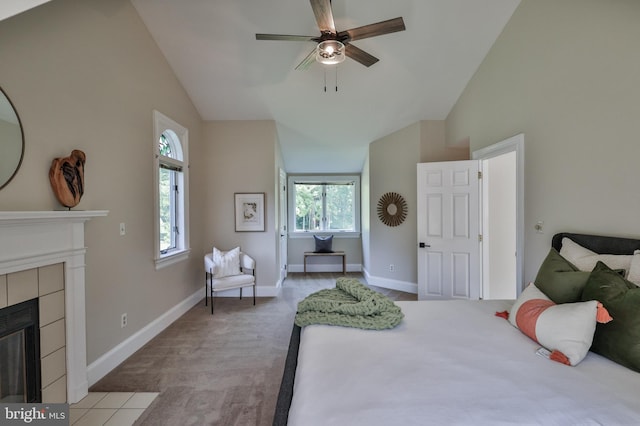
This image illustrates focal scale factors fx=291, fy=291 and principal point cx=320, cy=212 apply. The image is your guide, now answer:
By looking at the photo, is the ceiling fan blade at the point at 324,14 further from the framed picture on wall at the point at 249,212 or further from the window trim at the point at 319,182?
the window trim at the point at 319,182

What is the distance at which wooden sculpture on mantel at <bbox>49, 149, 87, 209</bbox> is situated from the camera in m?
1.95

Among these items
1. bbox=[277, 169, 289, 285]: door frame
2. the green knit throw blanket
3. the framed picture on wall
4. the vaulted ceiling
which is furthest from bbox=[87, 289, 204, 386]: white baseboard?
the vaulted ceiling

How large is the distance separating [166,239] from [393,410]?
347 centimetres

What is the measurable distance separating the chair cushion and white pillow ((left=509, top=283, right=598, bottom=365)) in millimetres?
3193

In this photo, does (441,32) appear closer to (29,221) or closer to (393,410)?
(393,410)

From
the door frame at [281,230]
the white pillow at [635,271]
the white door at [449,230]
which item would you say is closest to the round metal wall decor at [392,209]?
the white door at [449,230]

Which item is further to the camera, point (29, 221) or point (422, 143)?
point (422, 143)

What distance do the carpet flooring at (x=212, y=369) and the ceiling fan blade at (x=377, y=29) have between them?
281cm

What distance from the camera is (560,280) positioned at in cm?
171

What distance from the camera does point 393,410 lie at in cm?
97

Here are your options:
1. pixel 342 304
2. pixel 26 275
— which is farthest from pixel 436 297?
pixel 26 275

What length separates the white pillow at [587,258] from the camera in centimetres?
174

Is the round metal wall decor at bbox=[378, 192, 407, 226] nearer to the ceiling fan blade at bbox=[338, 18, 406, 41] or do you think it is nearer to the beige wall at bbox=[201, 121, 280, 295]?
the beige wall at bbox=[201, 121, 280, 295]

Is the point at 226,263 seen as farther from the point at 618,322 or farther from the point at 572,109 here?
the point at 572,109
